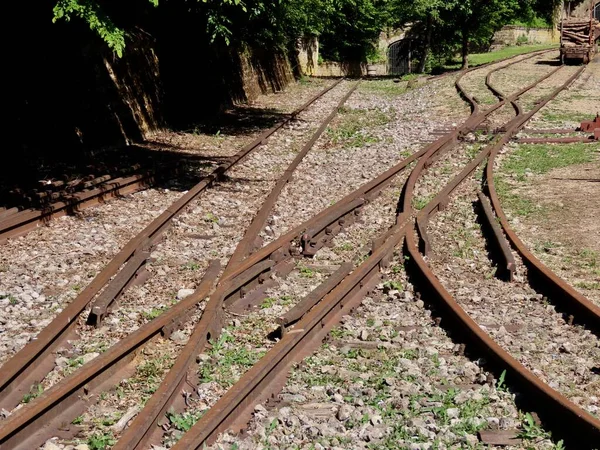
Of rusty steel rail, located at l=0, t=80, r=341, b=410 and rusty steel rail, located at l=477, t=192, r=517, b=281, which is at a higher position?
rusty steel rail, located at l=0, t=80, r=341, b=410

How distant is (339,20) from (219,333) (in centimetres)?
4085

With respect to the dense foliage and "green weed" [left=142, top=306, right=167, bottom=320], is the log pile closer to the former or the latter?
the dense foliage

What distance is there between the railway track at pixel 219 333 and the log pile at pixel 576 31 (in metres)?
27.7

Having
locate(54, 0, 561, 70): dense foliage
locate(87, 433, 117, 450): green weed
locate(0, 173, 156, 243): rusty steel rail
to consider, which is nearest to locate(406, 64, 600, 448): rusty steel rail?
locate(87, 433, 117, 450): green weed

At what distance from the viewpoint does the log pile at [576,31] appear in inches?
1371

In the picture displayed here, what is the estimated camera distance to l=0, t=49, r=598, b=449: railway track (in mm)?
4781

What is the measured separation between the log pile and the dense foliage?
111 inches

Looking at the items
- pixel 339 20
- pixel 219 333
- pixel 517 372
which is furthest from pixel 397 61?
pixel 517 372

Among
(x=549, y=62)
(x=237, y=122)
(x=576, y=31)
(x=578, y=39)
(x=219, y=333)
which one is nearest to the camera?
(x=219, y=333)

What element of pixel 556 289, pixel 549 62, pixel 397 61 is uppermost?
pixel 556 289

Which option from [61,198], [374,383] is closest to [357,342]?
[374,383]

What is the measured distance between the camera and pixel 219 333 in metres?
6.44

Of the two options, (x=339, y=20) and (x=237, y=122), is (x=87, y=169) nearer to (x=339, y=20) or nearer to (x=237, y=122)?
(x=237, y=122)

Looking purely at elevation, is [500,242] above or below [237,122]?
above
